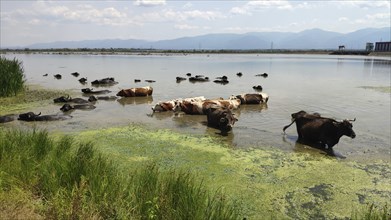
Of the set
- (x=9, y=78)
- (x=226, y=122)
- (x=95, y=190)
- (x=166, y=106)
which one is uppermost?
(x=9, y=78)

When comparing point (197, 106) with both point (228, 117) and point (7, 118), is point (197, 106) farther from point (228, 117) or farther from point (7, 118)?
point (7, 118)

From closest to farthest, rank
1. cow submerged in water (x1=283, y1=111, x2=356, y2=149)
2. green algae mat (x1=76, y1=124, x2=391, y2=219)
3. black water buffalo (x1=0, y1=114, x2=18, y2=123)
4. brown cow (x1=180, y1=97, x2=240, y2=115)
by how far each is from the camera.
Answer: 1. green algae mat (x1=76, y1=124, x2=391, y2=219)
2. cow submerged in water (x1=283, y1=111, x2=356, y2=149)
3. black water buffalo (x1=0, y1=114, x2=18, y2=123)
4. brown cow (x1=180, y1=97, x2=240, y2=115)

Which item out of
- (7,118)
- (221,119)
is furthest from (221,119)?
(7,118)

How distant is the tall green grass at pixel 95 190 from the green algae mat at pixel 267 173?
1.11m

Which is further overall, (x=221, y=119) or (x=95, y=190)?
(x=221, y=119)

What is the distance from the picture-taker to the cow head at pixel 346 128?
421 inches

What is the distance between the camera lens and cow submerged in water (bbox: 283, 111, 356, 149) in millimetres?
10795

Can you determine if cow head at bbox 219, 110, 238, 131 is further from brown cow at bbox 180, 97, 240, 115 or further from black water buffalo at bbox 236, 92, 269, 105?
black water buffalo at bbox 236, 92, 269, 105

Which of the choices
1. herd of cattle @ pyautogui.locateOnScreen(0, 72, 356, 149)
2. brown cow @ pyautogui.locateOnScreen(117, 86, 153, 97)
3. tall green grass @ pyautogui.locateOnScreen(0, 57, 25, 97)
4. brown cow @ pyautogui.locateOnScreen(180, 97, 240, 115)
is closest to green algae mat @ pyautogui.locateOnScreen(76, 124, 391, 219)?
herd of cattle @ pyautogui.locateOnScreen(0, 72, 356, 149)

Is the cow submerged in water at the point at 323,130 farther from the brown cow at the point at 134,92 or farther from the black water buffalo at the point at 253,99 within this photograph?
the brown cow at the point at 134,92

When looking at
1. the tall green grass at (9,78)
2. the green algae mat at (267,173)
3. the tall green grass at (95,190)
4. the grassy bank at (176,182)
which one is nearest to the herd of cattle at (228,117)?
the green algae mat at (267,173)

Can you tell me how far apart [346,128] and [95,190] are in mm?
8197

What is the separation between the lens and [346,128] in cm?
1073

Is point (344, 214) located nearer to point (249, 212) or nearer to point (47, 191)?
point (249, 212)
